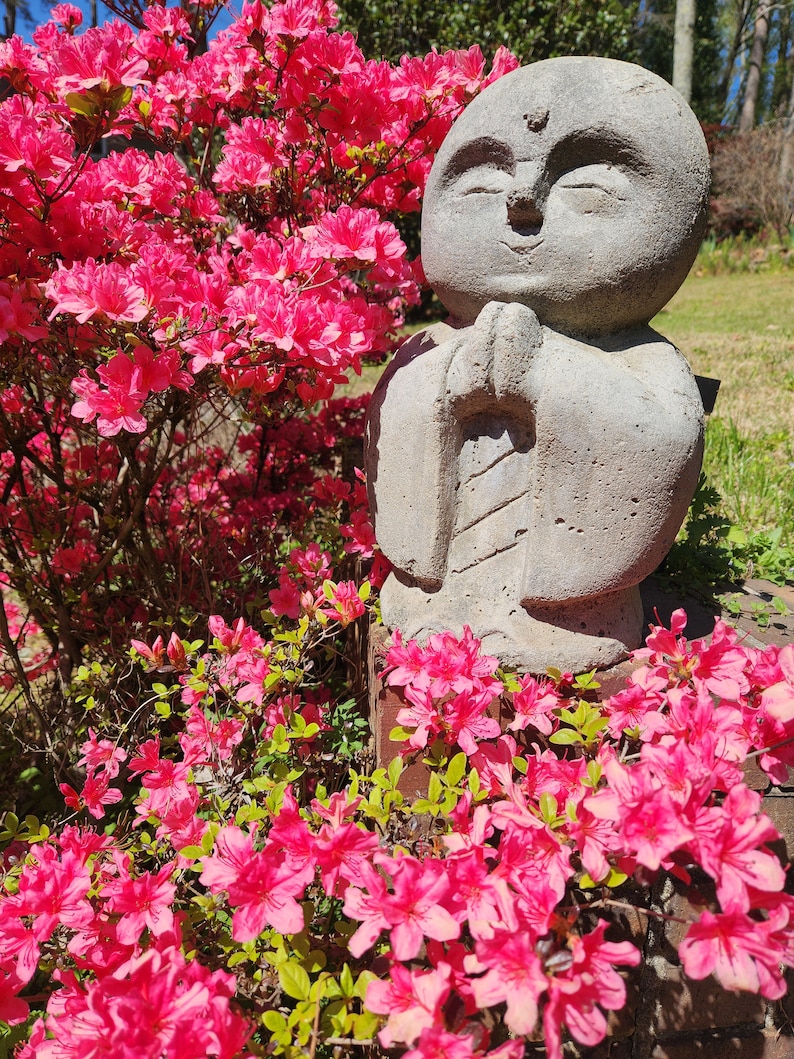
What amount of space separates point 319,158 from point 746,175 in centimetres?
1355

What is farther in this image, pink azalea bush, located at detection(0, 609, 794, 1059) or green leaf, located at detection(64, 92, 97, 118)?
green leaf, located at detection(64, 92, 97, 118)

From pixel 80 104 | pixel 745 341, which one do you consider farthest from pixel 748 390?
pixel 80 104

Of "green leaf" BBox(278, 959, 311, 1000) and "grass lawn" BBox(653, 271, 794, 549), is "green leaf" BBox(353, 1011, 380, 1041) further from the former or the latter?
"grass lawn" BBox(653, 271, 794, 549)

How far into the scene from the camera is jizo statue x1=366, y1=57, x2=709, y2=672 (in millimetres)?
1595

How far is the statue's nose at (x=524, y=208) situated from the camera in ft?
5.24

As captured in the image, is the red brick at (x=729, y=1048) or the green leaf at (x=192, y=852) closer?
the green leaf at (x=192, y=852)

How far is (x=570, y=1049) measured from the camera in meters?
1.52

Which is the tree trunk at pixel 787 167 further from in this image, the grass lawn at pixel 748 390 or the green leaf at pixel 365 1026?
the green leaf at pixel 365 1026

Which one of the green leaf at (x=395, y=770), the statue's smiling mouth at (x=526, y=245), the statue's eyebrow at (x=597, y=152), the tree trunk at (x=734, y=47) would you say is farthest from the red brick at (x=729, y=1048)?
the tree trunk at (x=734, y=47)

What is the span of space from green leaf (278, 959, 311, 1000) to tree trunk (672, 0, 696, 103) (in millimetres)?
10624

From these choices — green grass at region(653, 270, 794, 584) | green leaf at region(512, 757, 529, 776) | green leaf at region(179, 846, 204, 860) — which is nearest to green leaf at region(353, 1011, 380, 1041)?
green leaf at region(179, 846, 204, 860)

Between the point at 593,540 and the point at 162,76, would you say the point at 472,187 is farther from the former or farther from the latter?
the point at 162,76

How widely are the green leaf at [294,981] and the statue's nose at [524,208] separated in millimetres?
1512

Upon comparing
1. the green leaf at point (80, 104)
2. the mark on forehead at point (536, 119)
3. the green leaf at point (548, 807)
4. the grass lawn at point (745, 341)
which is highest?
the green leaf at point (80, 104)
